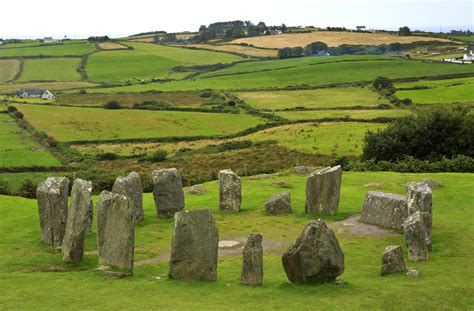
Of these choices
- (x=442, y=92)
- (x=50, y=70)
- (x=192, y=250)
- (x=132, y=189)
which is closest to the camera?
(x=192, y=250)

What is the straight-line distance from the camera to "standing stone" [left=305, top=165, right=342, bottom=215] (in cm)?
3262

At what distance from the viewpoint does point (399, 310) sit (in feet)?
59.2

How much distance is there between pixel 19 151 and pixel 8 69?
108 meters

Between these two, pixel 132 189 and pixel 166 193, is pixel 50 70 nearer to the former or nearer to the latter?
pixel 166 193

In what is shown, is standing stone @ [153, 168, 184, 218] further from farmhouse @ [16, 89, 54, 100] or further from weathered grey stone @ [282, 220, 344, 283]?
farmhouse @ [16, 89, 54, 100]

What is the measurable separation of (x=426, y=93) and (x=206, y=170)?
5896 centimetres

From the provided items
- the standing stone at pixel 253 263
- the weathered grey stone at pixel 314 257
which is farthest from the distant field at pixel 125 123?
the weathered grey stone at pixel 314 257

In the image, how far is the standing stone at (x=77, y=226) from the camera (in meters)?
24.2

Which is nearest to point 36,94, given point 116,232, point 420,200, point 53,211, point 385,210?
point 53,211

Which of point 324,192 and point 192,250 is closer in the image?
point 192,250

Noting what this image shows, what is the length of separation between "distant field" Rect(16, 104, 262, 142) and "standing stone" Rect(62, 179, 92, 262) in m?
57.9

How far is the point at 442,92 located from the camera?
10706 centimetres

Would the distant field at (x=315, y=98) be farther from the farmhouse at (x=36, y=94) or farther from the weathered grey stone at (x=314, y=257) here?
the weathered grey stone at (x=314, y=257)

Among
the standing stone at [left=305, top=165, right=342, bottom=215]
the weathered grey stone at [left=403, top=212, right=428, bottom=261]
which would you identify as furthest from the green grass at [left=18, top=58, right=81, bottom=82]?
the weathered grey stone at [left=403, top=212, right=428, bottom=261]
